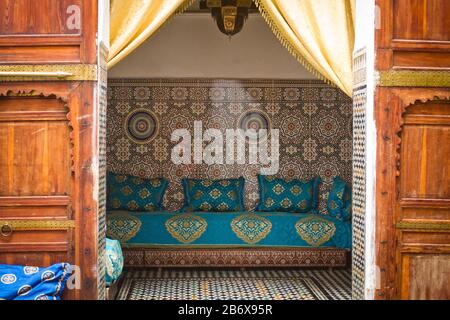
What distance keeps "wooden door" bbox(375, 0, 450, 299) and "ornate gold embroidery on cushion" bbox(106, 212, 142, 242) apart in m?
3.40

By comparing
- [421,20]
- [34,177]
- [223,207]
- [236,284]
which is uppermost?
[421,20]

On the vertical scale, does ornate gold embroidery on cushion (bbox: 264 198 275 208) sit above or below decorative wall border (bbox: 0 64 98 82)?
below

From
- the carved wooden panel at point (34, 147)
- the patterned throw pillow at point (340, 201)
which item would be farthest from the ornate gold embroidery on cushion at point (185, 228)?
the carved wooden panel at point (34, 147)

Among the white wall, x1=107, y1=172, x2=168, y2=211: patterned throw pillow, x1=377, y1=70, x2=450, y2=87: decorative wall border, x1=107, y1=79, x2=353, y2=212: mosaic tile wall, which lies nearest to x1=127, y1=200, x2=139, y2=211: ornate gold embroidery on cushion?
x1=107, y1=172, x2=168, y2=211: patterned throw pillow

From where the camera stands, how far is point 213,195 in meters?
7.70

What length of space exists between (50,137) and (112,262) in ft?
4.18

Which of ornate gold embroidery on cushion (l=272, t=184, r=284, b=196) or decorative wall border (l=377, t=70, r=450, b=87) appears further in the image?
ornate gold embroidery on cushion (l=272, t=184, r=284, b=196)

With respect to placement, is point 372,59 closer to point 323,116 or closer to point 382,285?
point 382,285

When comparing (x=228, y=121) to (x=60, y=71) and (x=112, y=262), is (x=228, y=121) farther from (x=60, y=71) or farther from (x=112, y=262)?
(x=60, y=71)

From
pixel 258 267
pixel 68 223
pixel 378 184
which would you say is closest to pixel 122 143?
pixel 258 267

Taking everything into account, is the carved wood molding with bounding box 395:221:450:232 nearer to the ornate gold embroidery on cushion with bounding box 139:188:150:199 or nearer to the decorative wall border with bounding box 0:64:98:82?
the decorative wall border with bounding box 0:64:98:82

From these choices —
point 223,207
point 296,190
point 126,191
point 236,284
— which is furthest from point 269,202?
point 126,191

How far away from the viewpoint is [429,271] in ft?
14.0

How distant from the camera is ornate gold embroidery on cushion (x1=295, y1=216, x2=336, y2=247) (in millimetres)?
7113
